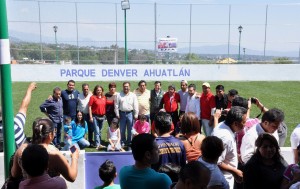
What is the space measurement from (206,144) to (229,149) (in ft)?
2.31

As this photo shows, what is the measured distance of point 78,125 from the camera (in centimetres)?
860

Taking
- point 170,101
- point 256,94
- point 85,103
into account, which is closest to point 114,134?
point 85,103

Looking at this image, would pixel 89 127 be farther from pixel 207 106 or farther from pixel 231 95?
pixel 231 95

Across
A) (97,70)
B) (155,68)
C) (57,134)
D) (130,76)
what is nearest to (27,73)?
(97,70)

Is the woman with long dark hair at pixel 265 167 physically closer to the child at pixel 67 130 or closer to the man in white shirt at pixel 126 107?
the child at pixel 67 130

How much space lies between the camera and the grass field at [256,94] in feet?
45.5

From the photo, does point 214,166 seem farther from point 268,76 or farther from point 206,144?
point 268,76

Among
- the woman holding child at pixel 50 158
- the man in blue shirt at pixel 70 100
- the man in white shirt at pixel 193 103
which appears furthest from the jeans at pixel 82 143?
Answer: the woman holding child at pixel 50 158

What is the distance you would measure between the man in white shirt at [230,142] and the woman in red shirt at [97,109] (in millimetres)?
5201

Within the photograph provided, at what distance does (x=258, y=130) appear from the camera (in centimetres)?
426

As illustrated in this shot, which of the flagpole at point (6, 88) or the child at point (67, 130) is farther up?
the flagpole at point (6, 88)

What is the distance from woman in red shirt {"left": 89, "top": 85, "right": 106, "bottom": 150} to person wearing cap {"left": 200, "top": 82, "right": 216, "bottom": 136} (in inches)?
93.7

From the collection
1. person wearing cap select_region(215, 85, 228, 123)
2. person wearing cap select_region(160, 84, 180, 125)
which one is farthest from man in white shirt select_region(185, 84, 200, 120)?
person wearing cap select_region(215, 85, 228, 123)

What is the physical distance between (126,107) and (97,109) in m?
0.70
